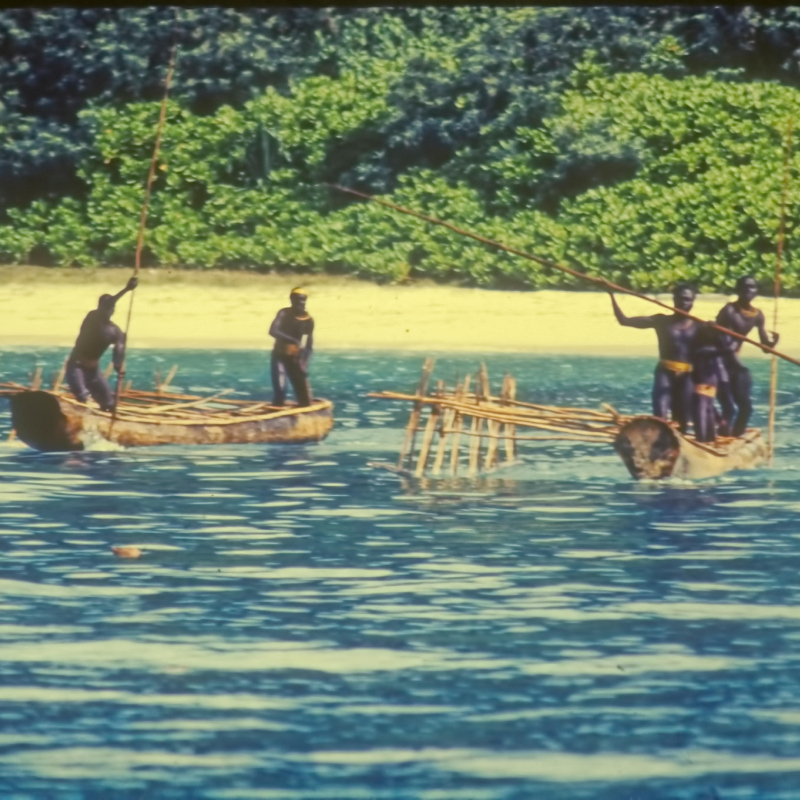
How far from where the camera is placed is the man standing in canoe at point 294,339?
28.5 feet

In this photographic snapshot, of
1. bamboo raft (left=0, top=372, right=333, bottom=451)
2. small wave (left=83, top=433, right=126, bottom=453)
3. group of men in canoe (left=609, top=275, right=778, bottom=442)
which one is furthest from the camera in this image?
small wave (left=83, top=433, right=126, bottom=453)

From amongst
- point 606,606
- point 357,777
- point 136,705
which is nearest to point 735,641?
point 606,606

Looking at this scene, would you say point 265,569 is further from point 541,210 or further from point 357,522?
point 541,210

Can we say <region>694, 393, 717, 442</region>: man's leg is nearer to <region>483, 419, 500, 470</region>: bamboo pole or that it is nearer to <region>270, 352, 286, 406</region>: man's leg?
<region>483, 419, 500, 470</region>: bamboo pole

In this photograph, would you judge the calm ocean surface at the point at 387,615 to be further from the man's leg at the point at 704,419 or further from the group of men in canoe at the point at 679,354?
the man's leg at the point at 704,419

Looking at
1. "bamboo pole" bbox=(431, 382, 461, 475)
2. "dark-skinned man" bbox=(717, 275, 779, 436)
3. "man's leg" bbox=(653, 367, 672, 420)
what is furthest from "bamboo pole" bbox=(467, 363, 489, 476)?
"dark-skinned man" bbox=(717, 275, 779, 436)

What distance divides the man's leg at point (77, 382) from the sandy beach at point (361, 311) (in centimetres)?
30

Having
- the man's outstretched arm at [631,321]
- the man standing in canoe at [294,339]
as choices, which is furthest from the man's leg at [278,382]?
the man's outstretched arm at [631,321]

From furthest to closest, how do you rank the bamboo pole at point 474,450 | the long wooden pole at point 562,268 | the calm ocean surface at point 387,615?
the bamboo pole at point 474,450 < the long wooden pole at point 562,268 < the calm ocean surface at point 387,615

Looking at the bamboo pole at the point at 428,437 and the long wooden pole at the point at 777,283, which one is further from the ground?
the long wooden pole at the point at 777,283

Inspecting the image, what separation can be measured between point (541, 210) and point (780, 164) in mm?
1036

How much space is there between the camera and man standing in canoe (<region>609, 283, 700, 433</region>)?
28.0 ft

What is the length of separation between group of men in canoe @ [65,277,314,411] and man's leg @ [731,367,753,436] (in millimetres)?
1875

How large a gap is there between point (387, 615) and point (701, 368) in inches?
85.4
